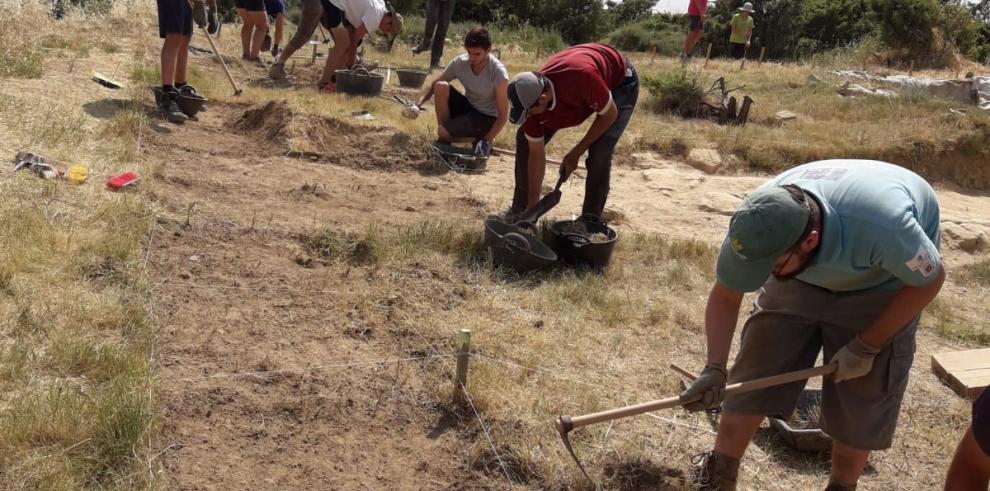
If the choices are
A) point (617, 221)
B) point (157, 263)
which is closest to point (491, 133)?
point (617, 221)

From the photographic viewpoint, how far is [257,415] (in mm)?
2953

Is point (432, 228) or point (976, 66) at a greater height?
point (976, 66)

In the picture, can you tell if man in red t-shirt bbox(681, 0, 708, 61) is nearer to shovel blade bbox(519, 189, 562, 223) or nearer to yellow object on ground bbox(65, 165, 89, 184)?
shovel blade bbox(519, 189, 562, 223)

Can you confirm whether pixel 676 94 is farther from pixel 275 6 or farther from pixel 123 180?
pixel 123 180

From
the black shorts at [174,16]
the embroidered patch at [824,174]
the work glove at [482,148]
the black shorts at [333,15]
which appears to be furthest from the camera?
the black shorts at [333,15]

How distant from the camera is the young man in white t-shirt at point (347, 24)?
809 cm

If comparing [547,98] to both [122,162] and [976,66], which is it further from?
[976,66]

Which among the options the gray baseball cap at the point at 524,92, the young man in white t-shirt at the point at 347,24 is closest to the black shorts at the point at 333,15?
the young man in white t-shirt at the point at 347,24

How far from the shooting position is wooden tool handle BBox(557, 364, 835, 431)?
2479 mm

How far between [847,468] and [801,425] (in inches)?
29.6

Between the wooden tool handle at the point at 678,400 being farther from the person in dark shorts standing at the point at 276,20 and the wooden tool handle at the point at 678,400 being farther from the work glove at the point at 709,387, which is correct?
the person in dark shorts standing at the point at 276,20

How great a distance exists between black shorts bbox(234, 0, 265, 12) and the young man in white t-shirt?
1096mm

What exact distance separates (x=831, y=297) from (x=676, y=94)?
7765mm

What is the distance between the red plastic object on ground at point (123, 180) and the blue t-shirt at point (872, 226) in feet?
12.2
